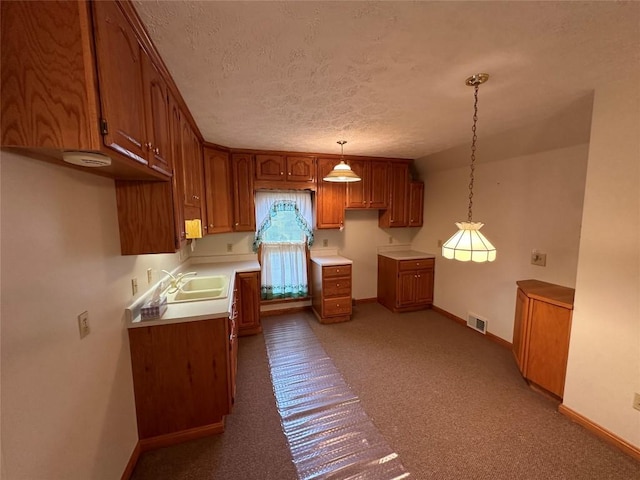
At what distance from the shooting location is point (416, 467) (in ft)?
5.32

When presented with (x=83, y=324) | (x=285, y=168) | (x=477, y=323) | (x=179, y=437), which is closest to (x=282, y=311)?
(x=285, y=168)

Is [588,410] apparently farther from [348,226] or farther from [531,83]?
[348,226]

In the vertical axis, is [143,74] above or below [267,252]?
above

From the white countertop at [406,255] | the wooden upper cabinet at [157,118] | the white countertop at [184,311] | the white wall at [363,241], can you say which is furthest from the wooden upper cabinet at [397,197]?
the wooden upper cabinet at [157,118]

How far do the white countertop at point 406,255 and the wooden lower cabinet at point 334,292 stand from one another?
0.91 m

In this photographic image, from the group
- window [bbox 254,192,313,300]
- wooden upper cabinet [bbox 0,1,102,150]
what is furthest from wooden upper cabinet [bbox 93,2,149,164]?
window [bbox 254,192,313,300]

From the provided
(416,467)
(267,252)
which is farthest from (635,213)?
(267,252)

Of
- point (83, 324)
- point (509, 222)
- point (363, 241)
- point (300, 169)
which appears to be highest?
point (300, 169)

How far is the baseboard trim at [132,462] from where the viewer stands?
61.3 inches

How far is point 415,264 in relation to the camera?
4086 millimetres

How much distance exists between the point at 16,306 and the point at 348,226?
3.79 m

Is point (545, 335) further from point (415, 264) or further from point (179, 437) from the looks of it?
point (179, 437)

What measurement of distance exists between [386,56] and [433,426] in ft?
8.14

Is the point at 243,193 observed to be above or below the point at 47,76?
below
